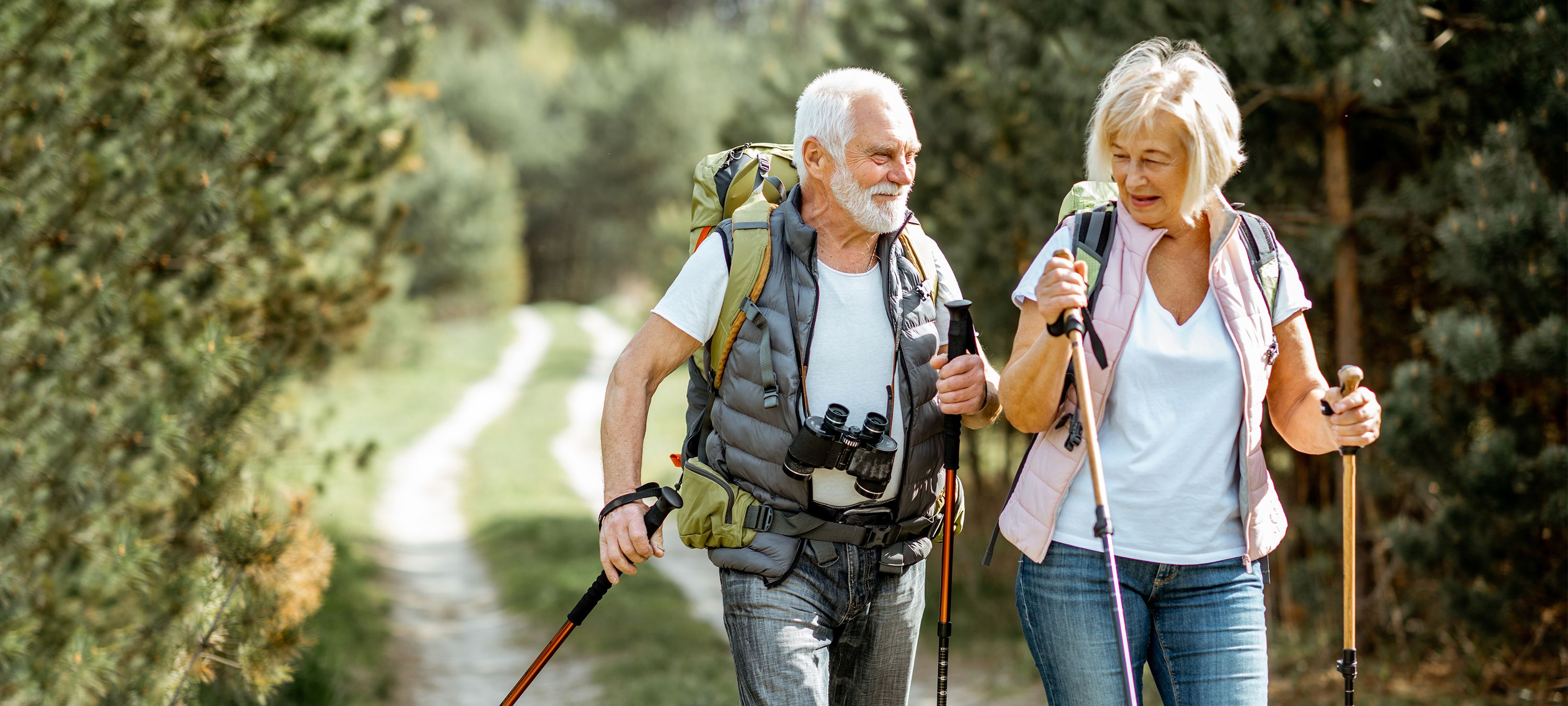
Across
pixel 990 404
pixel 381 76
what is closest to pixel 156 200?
pixel 381 76

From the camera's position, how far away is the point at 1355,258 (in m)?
5.79

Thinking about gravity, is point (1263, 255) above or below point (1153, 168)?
below

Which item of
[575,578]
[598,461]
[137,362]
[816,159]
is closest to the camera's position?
[816,159]

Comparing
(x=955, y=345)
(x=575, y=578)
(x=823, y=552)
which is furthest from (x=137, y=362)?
(x=575, y=578)

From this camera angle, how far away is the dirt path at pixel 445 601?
752 cm

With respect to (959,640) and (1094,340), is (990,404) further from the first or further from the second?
(959,640)

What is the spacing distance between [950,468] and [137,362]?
10.0 ft

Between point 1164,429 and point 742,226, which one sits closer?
point 1164,429

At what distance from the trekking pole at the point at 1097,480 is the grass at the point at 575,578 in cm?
414

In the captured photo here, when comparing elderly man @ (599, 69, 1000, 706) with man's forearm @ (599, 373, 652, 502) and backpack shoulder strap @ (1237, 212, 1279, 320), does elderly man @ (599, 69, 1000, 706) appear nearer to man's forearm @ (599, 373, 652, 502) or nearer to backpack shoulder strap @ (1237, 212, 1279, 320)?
man's forearm @ (599, 373, 652, 502)

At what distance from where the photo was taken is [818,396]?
294cm

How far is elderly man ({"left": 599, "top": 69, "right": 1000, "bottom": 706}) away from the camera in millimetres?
2887

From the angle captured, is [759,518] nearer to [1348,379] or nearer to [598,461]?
[1348,379]

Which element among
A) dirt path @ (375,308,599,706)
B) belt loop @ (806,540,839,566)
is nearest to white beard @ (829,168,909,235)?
belt loop @ (806,540,839,566)
